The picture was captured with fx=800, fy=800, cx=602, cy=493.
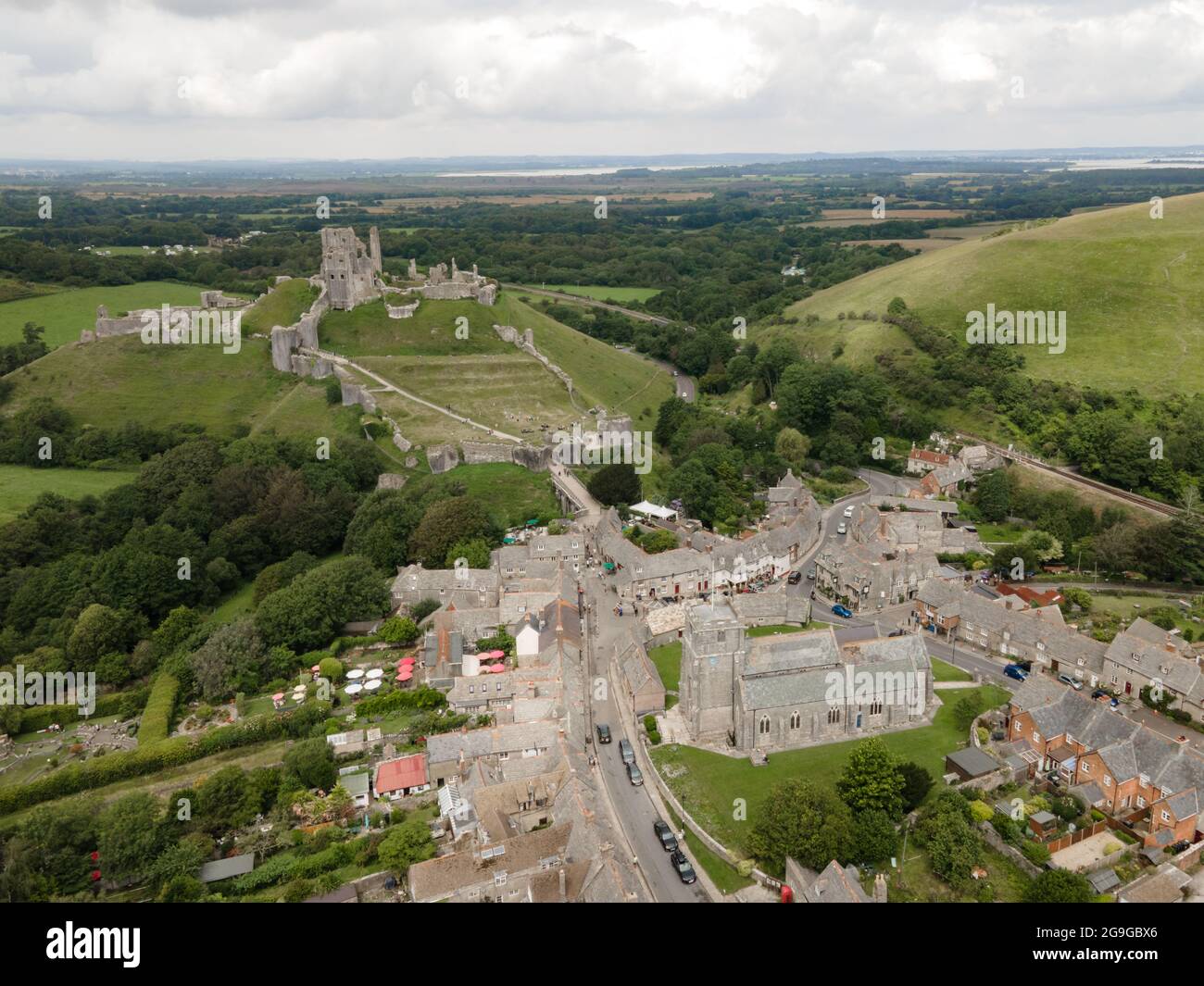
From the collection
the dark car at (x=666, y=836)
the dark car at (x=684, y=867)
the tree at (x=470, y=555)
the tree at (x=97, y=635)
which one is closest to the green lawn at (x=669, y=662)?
the dark car at (x=666, y=836)

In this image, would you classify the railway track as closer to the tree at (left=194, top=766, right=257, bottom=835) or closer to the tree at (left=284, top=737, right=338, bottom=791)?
the tree at (left=284, top=737, right=338, bottom=791)

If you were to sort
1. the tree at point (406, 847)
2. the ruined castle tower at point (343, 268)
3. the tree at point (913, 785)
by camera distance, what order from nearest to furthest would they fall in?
the tree at point (406, 847) < the tree at point (913, 785) < the ruined castle tower at point (343, 268)

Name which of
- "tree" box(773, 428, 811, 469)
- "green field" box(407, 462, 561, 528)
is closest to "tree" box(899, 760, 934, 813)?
"green field" box(407, 462, 561, 528)

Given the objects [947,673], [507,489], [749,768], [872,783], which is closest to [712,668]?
[749,768]

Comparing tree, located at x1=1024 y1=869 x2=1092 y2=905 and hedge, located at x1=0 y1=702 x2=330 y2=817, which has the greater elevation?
tree, located at x1=1024 y1=869 x2=1092 y2=905

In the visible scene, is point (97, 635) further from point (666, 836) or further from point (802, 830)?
point (802, 830)

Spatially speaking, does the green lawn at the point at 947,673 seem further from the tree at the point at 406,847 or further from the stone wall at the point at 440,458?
the stone wall at the point at 440,458
